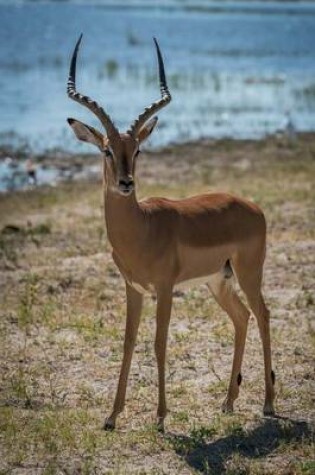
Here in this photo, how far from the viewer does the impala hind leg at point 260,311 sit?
326 inches

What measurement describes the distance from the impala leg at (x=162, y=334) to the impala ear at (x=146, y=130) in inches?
48.7

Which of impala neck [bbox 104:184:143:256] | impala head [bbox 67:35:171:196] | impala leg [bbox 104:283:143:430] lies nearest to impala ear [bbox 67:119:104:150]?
impala head [bbox 67:35:171:196]

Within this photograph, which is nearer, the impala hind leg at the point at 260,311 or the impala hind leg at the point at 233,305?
the impala hind leg at the point at 260,311

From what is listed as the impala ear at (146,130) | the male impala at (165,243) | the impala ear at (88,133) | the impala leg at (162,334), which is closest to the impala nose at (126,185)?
the male impala at (165,243)

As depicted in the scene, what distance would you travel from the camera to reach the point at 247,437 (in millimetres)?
7695

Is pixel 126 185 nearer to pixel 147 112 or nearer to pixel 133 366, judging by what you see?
pixel 147 112

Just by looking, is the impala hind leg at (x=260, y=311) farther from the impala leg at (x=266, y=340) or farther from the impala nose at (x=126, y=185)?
the impala nose at (x=126, y=185)

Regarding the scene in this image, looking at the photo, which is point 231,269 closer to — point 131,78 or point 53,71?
point 131,78

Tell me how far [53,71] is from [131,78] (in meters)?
4.88

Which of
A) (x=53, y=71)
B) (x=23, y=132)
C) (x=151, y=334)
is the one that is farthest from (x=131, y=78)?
(x=151, y=334)

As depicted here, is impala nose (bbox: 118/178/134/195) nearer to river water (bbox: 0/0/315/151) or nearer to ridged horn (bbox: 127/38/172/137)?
ridged horn (bbox: 127/38/172/137)

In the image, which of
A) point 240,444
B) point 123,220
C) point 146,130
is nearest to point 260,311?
point 240,444

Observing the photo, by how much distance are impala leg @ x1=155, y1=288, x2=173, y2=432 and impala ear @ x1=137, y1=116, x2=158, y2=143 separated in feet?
4.06

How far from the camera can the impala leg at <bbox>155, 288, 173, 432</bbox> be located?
25.8 feet
